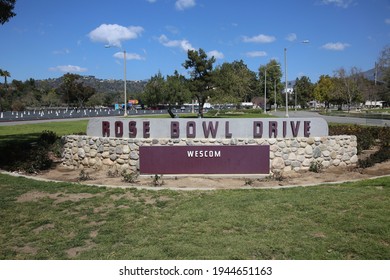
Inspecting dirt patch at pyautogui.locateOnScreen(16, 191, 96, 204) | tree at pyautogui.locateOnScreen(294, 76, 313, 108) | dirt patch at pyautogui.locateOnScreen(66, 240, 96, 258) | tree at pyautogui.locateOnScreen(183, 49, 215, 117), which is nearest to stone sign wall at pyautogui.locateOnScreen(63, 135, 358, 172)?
dirt patch at pyautogui.locateOnScreen(16, 191, 96, 204)

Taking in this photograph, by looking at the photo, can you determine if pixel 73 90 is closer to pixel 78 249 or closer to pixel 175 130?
pixel 175 130

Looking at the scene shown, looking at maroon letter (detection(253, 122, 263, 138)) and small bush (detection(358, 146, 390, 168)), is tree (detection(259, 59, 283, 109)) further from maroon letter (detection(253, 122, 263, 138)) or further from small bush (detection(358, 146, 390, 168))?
maroon letter (detection(253, 122, 263, 138))

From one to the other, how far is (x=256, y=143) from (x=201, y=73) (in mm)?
37534

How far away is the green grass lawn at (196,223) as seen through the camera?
496 centimetres

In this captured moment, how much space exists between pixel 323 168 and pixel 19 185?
9.22 meters

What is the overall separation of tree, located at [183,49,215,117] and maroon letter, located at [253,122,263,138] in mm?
34953

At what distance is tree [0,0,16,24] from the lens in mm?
14117

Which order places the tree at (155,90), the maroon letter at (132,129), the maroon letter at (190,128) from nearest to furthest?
the maroon letter at (190,128)
the maroon letter at (132,129)
the tree at (155,90)

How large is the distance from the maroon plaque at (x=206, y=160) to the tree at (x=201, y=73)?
35868mm

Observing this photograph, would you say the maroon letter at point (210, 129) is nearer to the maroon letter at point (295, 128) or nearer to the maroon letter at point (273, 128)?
the maroon letter at point (273, 128)

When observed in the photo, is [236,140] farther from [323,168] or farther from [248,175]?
[323,168]

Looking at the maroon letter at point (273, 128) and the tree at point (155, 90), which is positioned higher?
the tree at point (155, 90)

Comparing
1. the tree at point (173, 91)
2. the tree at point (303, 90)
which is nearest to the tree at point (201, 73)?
the tree at point (173, 91)

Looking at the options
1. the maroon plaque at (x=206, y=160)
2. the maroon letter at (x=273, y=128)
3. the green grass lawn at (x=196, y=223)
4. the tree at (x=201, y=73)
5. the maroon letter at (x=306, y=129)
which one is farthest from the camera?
the tree at (x=201, y=73)
